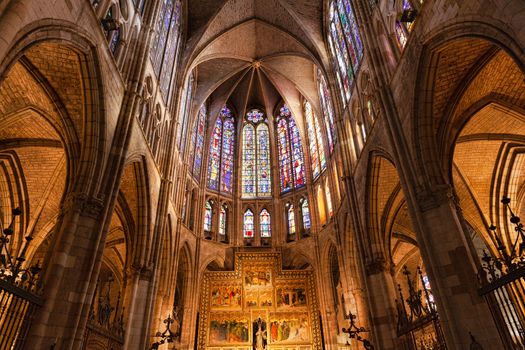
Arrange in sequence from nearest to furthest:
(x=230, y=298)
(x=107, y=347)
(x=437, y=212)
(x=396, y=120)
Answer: (x=437, y=212)
(x=107, y=347)
(x=396, y=120)
(x=230, y=298)

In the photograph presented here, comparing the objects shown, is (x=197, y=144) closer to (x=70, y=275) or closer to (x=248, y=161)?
(x=248, y=161)

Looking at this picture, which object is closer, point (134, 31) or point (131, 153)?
point (131, 153)

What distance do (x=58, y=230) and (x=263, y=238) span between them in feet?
56.3

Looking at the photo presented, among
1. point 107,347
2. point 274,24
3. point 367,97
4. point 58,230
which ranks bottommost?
point 107,347

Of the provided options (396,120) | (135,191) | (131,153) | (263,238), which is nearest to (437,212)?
(396,120)

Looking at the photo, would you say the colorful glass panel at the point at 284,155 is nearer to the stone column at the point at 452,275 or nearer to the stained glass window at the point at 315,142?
the stained glass window at the point at 315,142

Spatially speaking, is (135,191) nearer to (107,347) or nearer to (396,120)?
(107,347)

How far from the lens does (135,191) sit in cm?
1398

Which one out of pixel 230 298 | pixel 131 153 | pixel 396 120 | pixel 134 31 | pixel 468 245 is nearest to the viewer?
pixel 468 245

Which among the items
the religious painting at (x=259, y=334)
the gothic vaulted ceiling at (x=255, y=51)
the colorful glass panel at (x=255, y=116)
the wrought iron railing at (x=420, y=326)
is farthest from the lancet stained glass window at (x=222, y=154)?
the wrought iron railing at (x=420, y=326)

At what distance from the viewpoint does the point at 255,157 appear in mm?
28422

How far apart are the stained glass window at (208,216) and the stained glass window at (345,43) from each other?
1162 cm

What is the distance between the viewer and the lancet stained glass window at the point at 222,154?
26141 millimetres

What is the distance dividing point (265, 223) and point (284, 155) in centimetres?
556
